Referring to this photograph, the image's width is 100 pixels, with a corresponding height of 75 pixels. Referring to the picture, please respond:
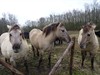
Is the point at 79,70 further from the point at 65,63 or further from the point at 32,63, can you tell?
the point at 32,63

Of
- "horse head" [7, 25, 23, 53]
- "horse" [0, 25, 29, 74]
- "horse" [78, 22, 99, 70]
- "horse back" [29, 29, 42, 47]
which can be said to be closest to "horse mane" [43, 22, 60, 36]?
"horse back" [29, 29, 42, 47]

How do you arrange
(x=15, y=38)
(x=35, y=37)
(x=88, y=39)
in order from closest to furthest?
(x=15, y=38), (x=88, y=39), (x=35, y=37)

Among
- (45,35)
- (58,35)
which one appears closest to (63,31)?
(58,35)

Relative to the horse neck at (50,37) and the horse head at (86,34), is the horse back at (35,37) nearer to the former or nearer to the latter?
the horse neck at (50,37)

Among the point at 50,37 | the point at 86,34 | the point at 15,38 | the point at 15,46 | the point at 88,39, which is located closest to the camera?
the point at 15,46

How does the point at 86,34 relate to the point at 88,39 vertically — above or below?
above

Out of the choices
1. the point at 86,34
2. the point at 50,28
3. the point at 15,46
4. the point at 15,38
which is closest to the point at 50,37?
the point at 50,28

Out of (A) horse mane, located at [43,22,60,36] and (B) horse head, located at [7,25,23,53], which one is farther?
(A) horse mane, located at [43,22,60,36]

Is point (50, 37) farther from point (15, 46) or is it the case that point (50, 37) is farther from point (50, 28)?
point (15, 46)

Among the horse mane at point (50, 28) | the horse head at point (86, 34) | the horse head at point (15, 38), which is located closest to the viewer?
the horse head at point (15, 38)

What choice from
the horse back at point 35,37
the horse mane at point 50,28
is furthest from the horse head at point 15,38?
the horse back at point 35,37

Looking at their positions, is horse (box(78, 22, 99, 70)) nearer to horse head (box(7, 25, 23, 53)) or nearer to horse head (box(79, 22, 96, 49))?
horse head (box(79, 22, 96, 49))

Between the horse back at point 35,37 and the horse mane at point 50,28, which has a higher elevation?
the horse mane at point 50,28

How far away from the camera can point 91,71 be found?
7.84 metres
